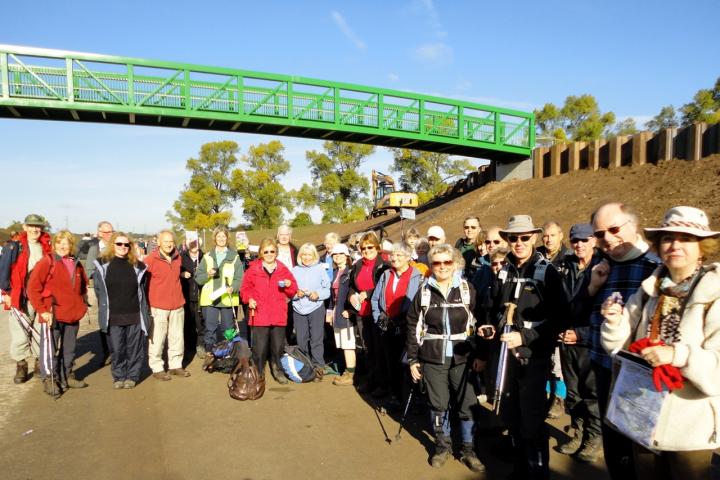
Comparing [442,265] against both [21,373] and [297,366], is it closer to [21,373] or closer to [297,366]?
[297,366]

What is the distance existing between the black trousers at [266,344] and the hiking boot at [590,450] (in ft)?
12.6

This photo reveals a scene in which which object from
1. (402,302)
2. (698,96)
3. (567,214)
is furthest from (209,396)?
(698,96)

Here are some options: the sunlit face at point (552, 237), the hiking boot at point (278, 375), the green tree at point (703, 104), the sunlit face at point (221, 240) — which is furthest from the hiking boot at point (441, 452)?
the green tree at point (703, 104)

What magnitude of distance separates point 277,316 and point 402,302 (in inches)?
73.6

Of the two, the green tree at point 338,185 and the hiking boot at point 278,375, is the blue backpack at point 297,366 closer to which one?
the hiking boot at point 278,375

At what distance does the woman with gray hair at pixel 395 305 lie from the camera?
18.1ft

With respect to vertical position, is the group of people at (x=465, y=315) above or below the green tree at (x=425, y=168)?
below

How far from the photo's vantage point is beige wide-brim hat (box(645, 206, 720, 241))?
236 centimetres

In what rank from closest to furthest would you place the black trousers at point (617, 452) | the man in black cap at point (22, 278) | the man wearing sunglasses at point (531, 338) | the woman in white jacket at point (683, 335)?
the woman in white jacket at point (683, 335) → the black trousers at point (617, 452) → the man wearing sunglasses at point (531, 338) → the man in black cap at point (22, 278)

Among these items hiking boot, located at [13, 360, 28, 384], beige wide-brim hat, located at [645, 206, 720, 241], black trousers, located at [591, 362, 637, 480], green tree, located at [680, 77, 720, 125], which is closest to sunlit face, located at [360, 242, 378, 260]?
black trousers, located at [591, 362, 637, 480]

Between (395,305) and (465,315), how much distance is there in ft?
4.83

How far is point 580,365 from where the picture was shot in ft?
14.8

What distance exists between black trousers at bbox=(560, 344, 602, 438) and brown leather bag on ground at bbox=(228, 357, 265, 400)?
348 cm

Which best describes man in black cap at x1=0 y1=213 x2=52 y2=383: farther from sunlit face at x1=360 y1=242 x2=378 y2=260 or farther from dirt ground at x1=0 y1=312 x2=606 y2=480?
sunlit face at x1=360 y1=242 x2=378 y2=260
